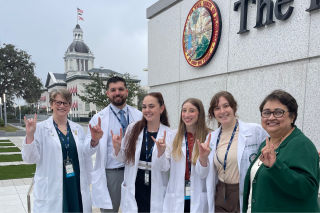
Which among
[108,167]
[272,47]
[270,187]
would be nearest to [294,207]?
[270,187]

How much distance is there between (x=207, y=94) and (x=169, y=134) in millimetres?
2903

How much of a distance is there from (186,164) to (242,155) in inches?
24.4

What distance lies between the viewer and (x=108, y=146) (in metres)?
3.04

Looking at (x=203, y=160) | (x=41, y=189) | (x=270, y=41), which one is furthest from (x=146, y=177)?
(x=270, y=41)

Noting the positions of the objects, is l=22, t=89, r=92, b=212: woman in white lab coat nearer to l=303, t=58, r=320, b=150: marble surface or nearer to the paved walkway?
the paved walkway

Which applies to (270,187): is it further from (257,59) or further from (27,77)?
(27,77)

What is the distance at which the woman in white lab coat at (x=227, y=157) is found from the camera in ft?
7.54

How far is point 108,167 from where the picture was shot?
2.98 m

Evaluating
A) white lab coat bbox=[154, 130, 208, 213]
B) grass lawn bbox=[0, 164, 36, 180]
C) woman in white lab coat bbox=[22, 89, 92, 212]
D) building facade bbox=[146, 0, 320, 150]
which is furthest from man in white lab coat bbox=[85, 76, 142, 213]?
grass lawn bbox=[0, 164, 36, 180]

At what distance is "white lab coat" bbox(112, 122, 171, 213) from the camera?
2594 mm

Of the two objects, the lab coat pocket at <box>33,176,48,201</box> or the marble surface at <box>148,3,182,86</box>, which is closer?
the lab coat pocket at <box>33,176,48,201</box>

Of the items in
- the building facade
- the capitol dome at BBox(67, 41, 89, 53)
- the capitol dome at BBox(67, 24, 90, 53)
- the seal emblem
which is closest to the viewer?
the building facade

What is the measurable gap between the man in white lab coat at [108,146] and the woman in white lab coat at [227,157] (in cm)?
122

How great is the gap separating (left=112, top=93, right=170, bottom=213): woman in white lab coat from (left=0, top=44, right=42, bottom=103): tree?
33044mm
